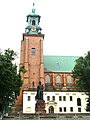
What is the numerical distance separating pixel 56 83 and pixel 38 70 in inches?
259

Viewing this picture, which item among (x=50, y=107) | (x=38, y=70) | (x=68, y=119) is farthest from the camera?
(x=38, y=70)

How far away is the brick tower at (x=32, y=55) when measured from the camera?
228ft

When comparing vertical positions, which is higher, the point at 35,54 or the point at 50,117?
the point at 35,54

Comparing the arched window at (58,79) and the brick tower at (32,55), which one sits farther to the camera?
the arched window at (58,79)

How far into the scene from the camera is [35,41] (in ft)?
240

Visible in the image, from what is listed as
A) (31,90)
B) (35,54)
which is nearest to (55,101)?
(31,90)

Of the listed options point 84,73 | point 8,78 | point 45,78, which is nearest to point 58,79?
point 45,78

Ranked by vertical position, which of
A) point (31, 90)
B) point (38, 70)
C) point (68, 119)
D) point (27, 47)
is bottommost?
point (68, 119)

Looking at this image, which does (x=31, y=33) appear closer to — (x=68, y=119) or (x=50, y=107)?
(x=50, y=107)

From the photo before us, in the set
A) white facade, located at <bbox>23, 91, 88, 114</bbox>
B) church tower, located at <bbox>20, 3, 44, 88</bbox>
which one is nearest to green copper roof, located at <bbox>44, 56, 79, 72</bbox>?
church tower, located at <bbox>20, 3, 44, 88</bbox>

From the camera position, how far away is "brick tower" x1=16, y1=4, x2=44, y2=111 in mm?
69625

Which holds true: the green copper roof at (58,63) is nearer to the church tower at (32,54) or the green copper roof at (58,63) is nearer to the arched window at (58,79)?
the arched window at (58,79)

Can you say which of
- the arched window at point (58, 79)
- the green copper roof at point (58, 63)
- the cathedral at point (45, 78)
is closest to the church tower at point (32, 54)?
the cathedral at point (45, 78)

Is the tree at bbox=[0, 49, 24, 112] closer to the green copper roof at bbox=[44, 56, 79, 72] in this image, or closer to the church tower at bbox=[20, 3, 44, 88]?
the church tower at bbox=[20, 3, 44, 88]
